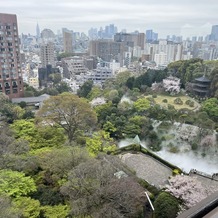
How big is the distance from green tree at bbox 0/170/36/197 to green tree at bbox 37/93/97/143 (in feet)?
20.7

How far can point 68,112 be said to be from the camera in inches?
612

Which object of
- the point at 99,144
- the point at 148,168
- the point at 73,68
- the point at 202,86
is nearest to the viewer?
the point at 148,168

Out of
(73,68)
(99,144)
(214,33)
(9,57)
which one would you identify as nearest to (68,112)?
(99,144)

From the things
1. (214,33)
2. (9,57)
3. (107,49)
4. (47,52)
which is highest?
(214,33)

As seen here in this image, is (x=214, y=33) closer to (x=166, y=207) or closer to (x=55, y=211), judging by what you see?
(x=166, y=207)

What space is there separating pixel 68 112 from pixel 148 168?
21.1ft

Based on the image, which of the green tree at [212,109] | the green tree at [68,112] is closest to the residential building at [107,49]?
the green tree at [212,109]

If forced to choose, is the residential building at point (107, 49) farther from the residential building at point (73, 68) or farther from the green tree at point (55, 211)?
the green tree at point (55, 211)

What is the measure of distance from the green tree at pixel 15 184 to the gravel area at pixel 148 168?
20.3ft

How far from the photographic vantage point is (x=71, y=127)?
1633 centimetres

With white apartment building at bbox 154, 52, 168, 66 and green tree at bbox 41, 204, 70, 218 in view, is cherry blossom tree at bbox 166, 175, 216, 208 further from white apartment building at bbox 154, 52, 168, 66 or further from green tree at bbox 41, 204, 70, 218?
white apartment building at bbox 154, 52, 168, 66

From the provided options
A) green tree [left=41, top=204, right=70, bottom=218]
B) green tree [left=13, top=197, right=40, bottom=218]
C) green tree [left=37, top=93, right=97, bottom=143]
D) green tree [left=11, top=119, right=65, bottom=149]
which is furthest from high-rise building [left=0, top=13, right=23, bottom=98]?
green tree [left=41, top=204, right=70, bottom=218]

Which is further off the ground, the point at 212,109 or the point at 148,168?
the point at 212,109

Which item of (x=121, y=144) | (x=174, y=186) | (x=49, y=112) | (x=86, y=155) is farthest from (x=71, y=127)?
(x=174, y=186)
